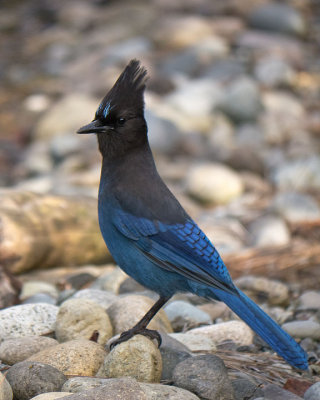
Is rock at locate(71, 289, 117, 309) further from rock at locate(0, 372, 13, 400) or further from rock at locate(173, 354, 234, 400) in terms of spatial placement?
rock at locate(0, 372, 13, 400)

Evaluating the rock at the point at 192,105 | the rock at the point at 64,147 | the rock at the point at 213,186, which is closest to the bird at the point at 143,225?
the rock at the point at 213,186

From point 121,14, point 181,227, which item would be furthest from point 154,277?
point 121,14

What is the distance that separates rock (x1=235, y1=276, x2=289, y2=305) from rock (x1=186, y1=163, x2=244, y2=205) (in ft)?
7.62

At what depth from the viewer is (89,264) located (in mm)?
5090

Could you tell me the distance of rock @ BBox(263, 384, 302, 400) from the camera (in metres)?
2.70

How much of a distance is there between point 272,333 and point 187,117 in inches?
232

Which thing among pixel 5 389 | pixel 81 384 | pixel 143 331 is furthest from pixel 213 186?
pixel 5 389

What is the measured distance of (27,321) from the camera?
3.25 m

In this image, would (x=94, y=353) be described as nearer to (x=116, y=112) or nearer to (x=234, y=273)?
(x=116, y=112)

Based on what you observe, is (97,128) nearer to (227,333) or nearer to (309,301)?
(227,333)

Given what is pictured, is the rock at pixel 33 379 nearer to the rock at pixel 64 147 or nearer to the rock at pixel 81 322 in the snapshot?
the rock at pixel 81 322

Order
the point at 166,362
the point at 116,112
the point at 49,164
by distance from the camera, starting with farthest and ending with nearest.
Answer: the point at 49,164
the point at 116,112
the point at 166,362

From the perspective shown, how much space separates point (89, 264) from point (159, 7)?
372 inches

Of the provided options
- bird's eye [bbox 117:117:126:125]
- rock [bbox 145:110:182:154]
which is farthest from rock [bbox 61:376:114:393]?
rock [bbox 145:110:182:154]
